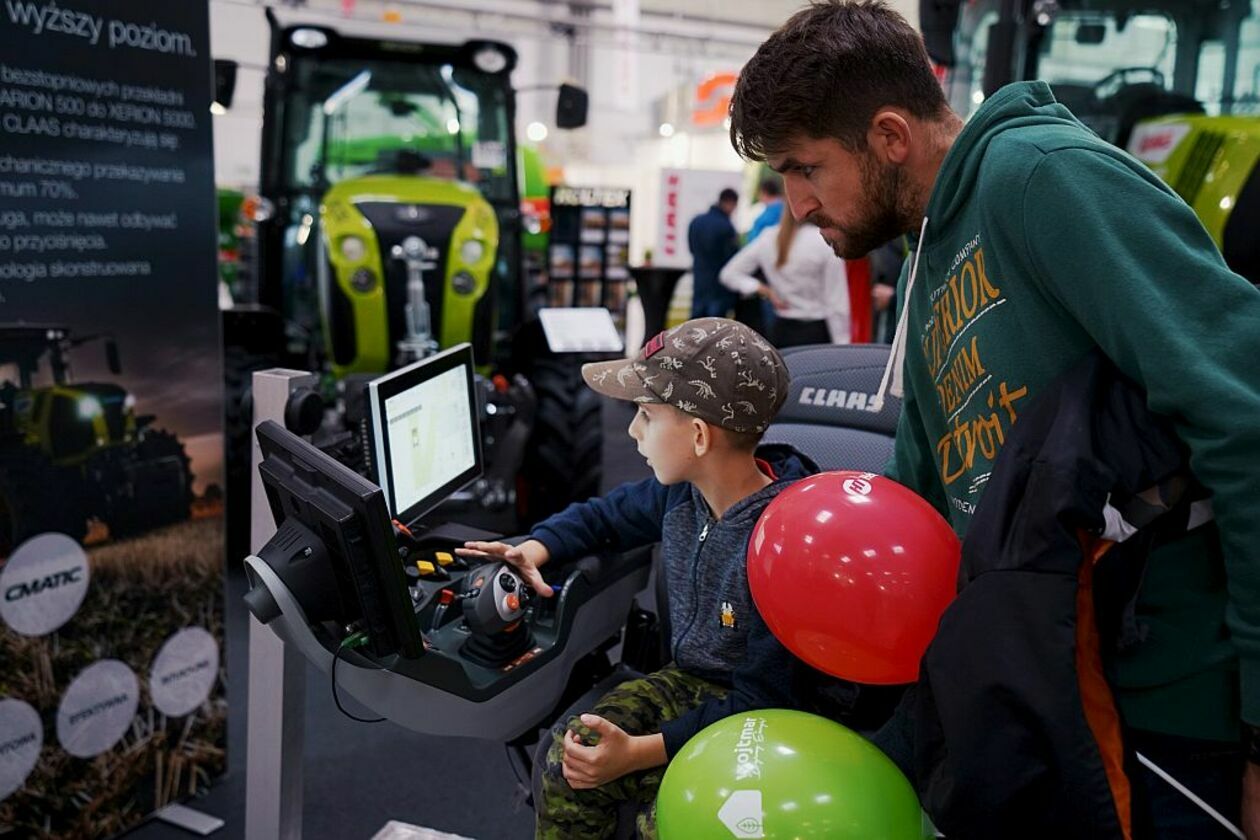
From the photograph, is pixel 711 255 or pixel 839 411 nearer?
pixel 839 411

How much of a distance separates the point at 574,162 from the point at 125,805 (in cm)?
1239

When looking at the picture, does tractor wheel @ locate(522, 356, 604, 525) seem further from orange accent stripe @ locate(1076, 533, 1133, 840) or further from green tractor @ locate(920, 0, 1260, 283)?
orange accent stripe @ locate(1076, 533, 1133, 840)

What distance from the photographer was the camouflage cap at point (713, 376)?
1672 millimetres

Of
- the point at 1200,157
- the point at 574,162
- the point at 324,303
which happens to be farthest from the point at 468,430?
the point at 574,162

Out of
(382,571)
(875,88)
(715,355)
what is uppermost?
(875,88)

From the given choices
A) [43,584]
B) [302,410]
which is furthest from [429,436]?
[43,584]

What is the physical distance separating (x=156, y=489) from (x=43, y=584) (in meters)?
0.34

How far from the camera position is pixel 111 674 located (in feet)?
8.18

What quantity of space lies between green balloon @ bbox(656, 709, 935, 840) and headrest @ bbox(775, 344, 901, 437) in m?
0.89

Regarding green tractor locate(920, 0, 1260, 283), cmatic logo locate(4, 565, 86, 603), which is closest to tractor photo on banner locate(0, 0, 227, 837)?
cmatic logo locate(4, 565, 86, 603)

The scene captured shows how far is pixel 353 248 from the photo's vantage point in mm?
4484

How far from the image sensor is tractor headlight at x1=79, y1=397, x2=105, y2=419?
7.66 feet

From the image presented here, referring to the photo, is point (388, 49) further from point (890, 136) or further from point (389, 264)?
point (890, 136)

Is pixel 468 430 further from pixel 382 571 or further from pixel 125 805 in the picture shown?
pixel 125 805
